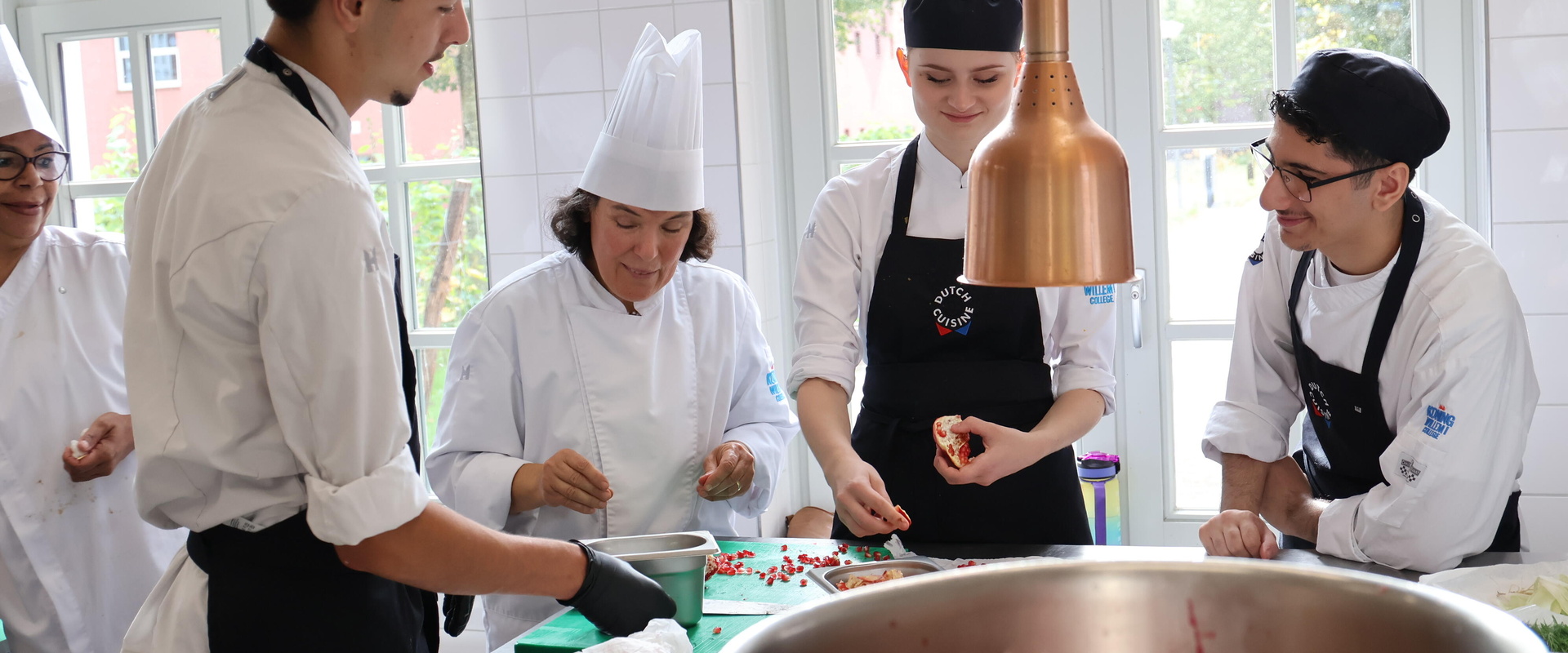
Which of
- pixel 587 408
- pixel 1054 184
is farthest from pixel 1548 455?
pixel 1054 184

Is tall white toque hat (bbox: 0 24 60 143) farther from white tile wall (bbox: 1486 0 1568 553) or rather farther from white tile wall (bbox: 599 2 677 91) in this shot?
white tile wall (bbox: 1486 0 1568 553)

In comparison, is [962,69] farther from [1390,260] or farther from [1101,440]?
[1101,440]

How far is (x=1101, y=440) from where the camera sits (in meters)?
3.54

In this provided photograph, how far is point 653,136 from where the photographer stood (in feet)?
7.55

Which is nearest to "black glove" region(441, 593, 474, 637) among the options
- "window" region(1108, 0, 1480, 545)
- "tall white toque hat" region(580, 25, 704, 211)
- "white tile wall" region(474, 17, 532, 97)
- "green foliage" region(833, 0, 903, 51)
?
"tall white toque hat" region(580, 25, 704, 211)

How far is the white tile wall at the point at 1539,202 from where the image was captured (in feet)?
9.50

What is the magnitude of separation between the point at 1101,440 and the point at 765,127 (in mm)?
1391

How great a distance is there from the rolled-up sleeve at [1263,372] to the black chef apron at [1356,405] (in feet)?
0.12

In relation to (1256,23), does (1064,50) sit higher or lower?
lower

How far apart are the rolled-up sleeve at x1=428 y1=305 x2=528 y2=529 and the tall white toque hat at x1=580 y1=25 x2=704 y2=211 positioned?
37cm

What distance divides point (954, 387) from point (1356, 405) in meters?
0.68

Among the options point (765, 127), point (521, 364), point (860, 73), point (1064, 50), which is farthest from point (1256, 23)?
point (1064, 50)

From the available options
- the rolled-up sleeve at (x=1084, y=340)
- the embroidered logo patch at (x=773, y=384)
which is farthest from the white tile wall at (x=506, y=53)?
the rolled-up sleeve at (x=1084, y=340)

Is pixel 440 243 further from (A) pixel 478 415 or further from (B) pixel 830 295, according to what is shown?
(B) pixel 830 295
